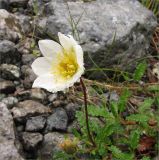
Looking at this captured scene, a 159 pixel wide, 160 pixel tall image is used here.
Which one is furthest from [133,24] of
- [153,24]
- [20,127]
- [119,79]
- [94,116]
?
[20,127]

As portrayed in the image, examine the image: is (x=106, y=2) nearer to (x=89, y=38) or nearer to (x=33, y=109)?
(x=89, y=38)

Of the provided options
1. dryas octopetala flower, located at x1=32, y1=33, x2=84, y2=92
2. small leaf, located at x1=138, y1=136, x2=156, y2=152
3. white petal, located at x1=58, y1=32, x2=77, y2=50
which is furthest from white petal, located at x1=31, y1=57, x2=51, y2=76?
small leaf, located at x1=138, y1=136, x2=156, y2=152

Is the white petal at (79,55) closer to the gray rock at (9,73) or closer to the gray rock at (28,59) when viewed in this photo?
the gray rock at (9,73)

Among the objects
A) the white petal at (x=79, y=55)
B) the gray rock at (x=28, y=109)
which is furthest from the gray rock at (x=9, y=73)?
the white petal at (x=79, y=55)

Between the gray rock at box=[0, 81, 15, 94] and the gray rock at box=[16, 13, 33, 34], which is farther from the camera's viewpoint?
the gray rock at box=[16, 13, 33, 34]

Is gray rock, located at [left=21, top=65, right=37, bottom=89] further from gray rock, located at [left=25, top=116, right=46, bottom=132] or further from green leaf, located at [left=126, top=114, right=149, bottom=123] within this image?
green leaf, located at [left=126, top=114, right=149, bottom=123]
